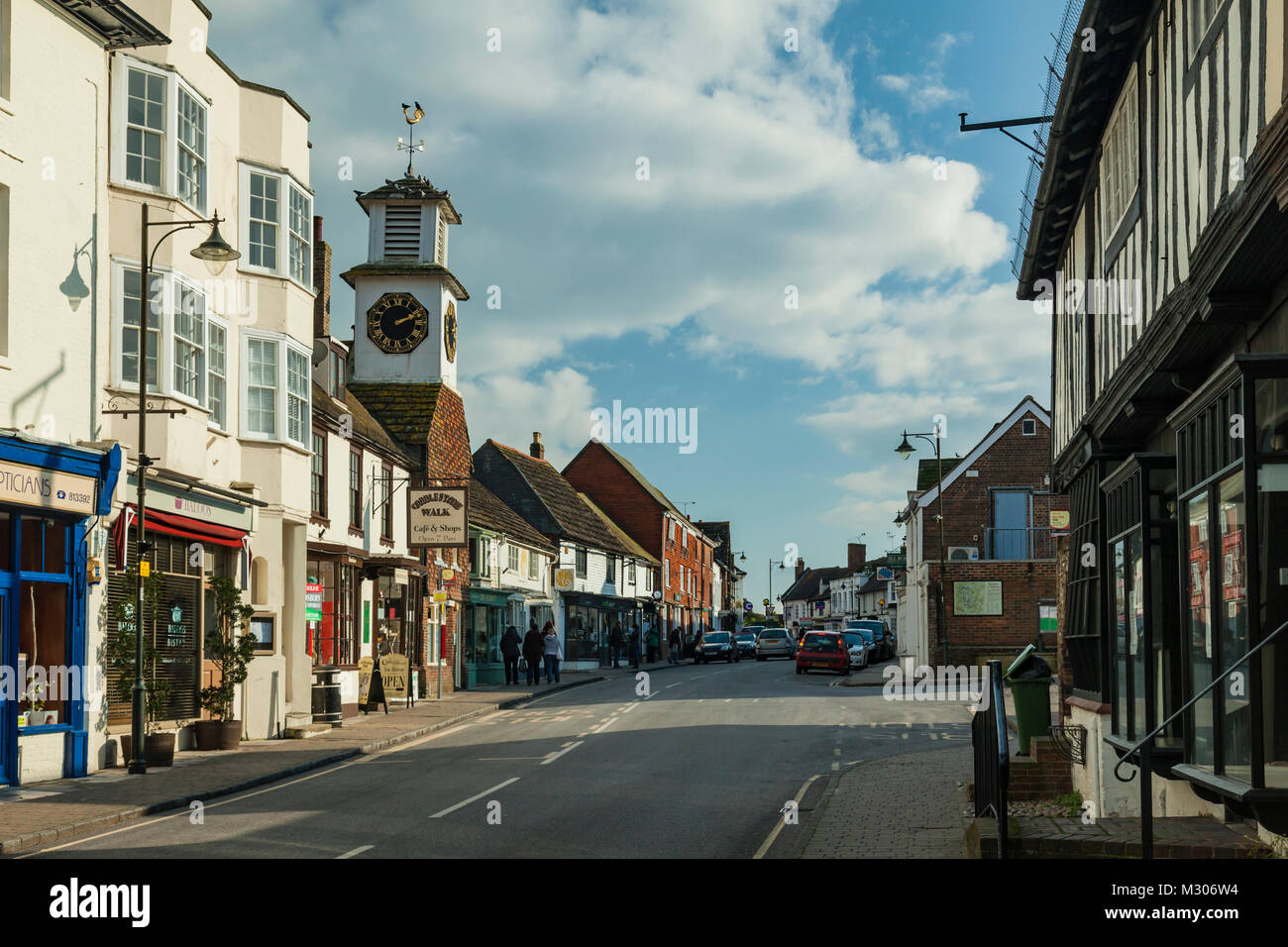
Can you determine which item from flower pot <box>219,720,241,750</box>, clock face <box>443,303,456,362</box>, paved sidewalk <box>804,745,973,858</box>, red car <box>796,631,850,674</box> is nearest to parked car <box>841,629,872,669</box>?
red car <box>796,631,850,674</box>

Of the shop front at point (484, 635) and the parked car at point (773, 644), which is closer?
the shop front at point (484, 635)

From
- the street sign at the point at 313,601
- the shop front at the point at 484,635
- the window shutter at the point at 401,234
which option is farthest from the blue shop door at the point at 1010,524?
the street sign at the point at 313,601

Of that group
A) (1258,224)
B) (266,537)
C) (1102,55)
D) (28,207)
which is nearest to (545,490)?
(266,537)

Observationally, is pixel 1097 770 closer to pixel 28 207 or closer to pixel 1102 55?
pixel 1102 55

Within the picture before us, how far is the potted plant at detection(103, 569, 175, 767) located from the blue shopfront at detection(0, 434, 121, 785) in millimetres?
645

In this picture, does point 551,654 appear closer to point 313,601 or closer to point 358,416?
point 358,416

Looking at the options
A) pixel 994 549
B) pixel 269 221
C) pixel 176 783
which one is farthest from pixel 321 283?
pixel 994 549

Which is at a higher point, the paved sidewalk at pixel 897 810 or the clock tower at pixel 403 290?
the clock tower at pixel 403 290

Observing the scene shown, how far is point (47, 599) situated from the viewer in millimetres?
17281

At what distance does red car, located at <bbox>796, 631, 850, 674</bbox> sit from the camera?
44.2 m

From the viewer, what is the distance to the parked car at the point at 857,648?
165ft

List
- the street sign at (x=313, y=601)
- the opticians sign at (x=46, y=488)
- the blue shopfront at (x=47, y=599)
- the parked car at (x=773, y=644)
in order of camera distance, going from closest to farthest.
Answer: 1. the opticians sign at (x=46, y=488)
2. the blue shopfront at (x=47, y=599)
3. the street sign at (x=313, y=601)
4. the parked car at (x=773, y=644)

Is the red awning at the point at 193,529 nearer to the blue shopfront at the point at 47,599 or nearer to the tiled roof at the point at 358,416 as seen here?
the blue shopfront at the point at 47,599

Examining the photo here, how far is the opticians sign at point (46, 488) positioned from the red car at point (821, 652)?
97.9 feet
